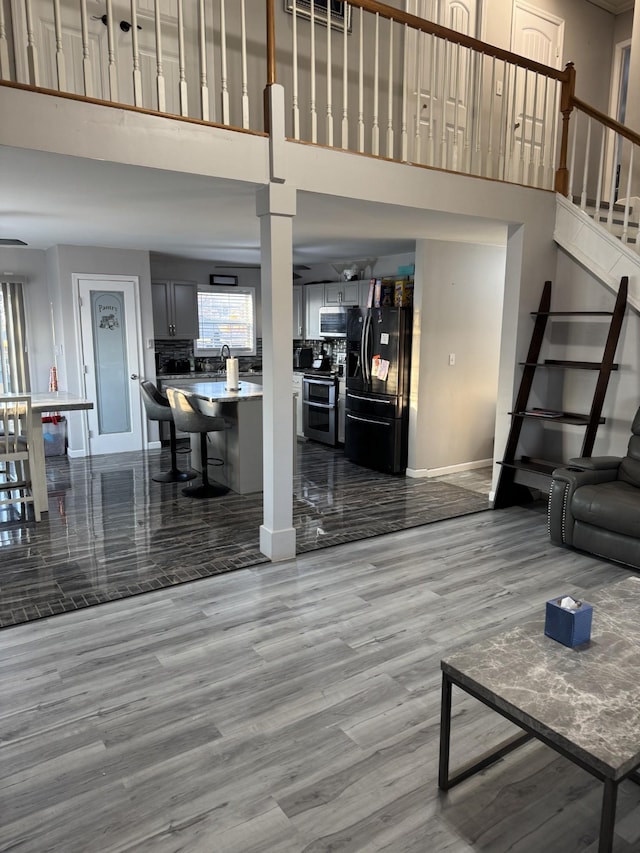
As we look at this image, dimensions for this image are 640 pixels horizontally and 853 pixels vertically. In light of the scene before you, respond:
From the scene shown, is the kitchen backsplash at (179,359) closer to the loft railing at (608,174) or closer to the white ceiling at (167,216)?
the white ceiling at (167,216)

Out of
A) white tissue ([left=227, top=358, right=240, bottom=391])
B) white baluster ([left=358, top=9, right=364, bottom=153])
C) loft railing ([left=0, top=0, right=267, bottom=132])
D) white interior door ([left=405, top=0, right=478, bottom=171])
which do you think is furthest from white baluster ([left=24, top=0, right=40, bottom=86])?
white tissue ([left=227, top=358, right=240, bottom=391])

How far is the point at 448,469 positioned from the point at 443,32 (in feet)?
12.8

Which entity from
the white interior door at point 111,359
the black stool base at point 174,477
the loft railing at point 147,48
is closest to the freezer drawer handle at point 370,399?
the black stool base at point 174,477

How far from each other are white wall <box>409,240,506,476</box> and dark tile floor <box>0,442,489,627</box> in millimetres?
432

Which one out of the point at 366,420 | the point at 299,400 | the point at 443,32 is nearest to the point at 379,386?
the point at 366,420

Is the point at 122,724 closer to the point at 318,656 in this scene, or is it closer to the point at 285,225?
the point at 318,656

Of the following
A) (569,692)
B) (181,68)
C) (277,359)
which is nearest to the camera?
(569,692)

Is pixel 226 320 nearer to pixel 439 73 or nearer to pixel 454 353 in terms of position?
pixel 454 353

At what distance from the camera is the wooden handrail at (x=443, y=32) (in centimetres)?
354

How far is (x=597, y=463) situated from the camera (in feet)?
13.6

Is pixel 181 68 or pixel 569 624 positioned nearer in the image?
pixel 569 624

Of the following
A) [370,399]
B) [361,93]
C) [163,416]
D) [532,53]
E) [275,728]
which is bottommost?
[275,728]

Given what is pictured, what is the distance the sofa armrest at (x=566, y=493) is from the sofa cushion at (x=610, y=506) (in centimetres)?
4

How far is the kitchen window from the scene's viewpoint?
8234mm
